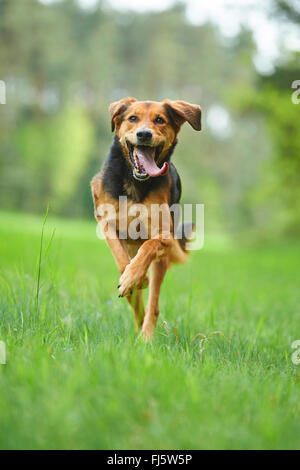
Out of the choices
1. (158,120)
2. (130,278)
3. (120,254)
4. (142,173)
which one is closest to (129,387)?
(130,278)

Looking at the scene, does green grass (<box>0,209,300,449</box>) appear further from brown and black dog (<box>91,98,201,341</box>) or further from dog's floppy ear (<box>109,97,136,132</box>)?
dog's floppy ear (<box>109,97,136,132</box>)

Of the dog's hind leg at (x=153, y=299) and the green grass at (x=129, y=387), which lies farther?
the dog's hind leg at (x=153, y=299)

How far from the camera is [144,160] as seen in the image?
3.64 m

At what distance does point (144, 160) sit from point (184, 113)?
1.63 ft

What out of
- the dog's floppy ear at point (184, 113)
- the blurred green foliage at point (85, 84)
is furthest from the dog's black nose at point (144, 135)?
the blurred green foliage at point (85, 84)

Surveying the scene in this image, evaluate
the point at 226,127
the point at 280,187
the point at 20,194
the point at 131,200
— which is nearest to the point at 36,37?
the point at 20,194

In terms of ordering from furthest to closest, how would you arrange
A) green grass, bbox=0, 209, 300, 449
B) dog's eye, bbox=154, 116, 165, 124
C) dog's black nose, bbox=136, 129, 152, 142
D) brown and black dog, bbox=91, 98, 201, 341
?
dog's eye, bbox=154, 116, 165, 124 → brown and black dog, bbox=91, 98, 201, 341 → dog's black nose, bbox=136, 129, 152, 142 → green grass, bbox=0, 209, 300, 449

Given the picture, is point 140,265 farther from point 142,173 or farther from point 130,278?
point 142,173

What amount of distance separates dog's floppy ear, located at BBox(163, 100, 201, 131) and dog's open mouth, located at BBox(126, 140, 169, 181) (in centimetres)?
30

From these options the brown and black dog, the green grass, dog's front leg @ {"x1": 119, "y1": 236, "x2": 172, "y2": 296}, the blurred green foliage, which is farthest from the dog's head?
the blurred green foliage

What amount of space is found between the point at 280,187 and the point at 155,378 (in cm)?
1769

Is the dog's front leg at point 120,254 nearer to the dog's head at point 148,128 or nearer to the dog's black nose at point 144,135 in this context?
the dog's head at point 148,128

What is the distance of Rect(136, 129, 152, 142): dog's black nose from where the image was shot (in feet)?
11.6

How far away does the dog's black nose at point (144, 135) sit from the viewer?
11.6ft
